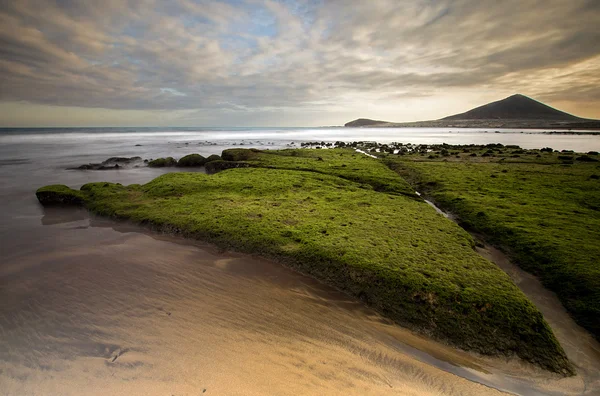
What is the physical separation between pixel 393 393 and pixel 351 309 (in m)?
2.44

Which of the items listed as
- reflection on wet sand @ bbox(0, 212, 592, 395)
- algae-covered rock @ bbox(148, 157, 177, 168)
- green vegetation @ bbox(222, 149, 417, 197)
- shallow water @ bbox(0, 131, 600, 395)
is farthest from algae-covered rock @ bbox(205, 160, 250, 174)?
reflection on wet sand @ bbox(0, 212, 592, 395)

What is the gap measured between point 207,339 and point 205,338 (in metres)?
0.06

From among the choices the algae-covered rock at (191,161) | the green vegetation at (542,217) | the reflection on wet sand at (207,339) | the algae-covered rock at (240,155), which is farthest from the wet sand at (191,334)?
the algae-covered rock at (191,161)

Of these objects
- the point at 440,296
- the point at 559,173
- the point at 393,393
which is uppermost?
the point at 559,173

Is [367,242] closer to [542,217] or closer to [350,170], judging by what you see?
[542,217]

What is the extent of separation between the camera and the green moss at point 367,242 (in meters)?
6.39

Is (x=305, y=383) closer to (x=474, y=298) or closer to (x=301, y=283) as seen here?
(x=301, y=283)

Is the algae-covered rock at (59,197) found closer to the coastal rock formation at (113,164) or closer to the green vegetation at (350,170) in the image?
the green vegetation at (350,170)

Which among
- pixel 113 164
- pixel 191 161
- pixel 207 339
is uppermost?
pixel 191 161

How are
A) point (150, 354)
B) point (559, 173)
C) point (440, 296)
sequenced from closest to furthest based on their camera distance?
point (150, 354) < point (440, 296) < point (559, 173)

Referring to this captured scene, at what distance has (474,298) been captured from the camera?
6.79m

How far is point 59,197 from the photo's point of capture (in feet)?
54.0

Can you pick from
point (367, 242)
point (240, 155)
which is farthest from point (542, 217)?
point (240, 155)

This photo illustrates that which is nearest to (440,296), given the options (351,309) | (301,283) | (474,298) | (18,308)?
(474,298)
